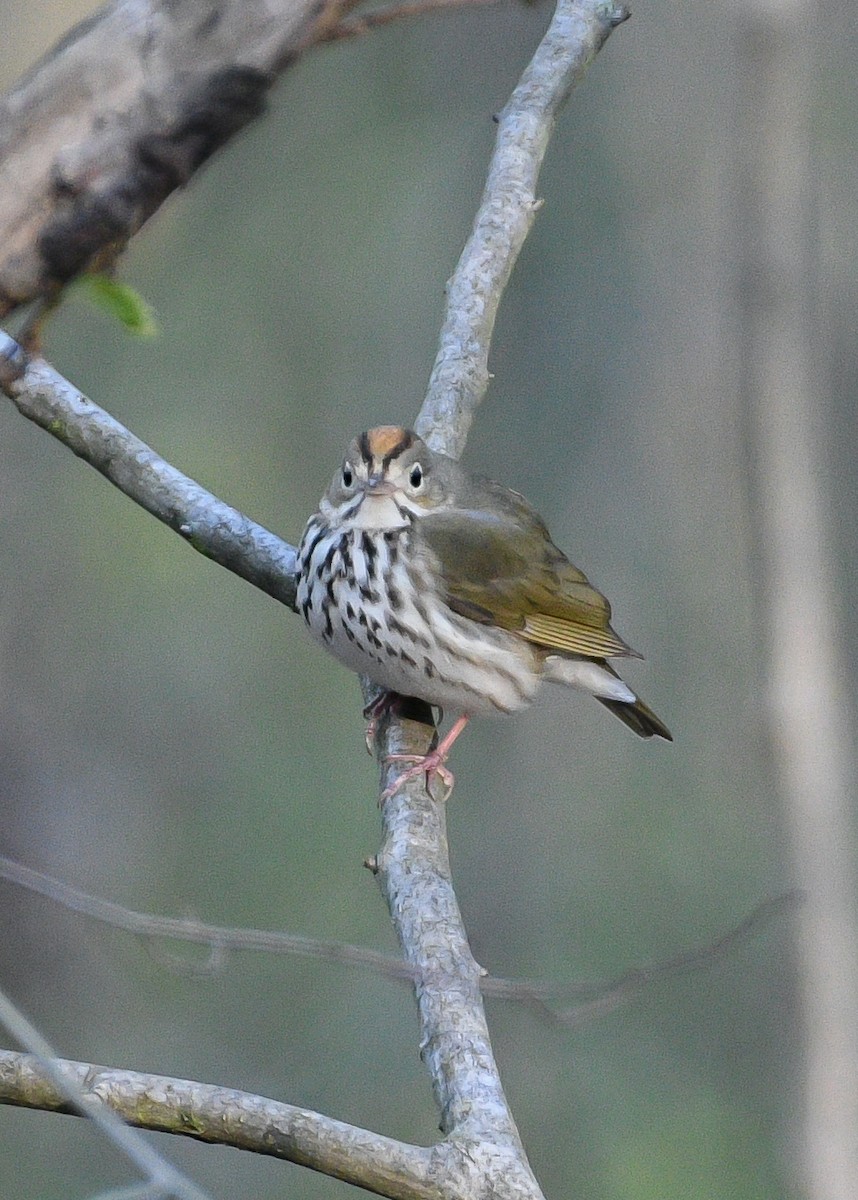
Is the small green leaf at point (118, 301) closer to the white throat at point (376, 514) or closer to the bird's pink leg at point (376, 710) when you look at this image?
the bird's pink leg at point (376, 710)

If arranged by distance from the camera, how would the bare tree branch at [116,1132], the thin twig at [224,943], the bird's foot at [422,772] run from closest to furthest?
the bare tree branch at [116,1132]
the thin twig at [224,943]
the bird's foot at [422,772]

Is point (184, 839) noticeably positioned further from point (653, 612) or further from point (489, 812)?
point (653, 612)

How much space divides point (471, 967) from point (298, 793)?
757 centimetres

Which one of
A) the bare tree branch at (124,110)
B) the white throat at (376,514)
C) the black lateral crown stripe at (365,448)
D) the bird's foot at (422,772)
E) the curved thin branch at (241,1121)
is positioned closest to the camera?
the bare tree branch at (124,110)

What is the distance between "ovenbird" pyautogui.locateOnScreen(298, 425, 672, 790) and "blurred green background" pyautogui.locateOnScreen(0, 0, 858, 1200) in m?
4.39

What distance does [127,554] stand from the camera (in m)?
10.5

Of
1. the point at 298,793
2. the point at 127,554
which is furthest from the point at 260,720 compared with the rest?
the point at 127,554

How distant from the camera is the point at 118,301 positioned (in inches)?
61.3

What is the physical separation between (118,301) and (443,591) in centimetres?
304

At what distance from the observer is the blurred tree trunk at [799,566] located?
3.83 meters

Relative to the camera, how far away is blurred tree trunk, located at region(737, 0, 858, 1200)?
3.83 meters

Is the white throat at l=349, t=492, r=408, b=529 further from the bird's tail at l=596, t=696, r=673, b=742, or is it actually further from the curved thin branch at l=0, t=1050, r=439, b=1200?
the curved thin branch at l=0, t=1050, r=439, b=1200

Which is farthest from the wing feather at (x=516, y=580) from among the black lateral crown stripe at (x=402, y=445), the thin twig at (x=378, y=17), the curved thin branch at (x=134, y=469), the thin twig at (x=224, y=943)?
the thin twig at (x=378, y=17)

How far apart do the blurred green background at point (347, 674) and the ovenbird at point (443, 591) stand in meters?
4.39
